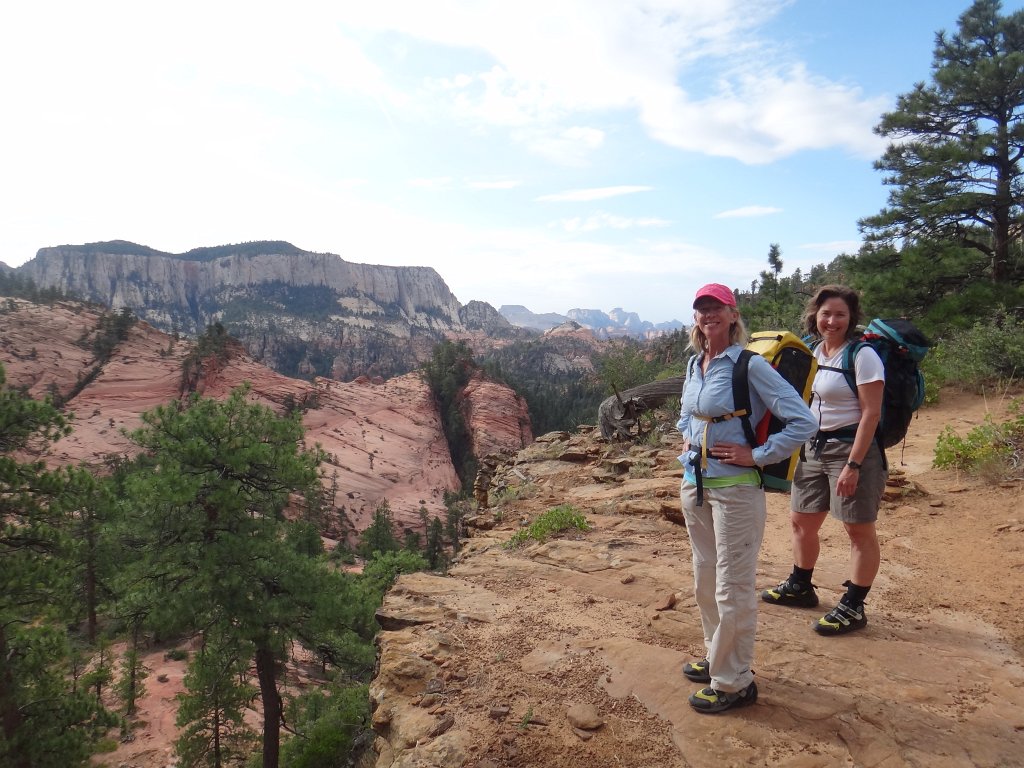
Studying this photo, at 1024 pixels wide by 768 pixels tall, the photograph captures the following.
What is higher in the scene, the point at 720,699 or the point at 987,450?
the point at 987,450

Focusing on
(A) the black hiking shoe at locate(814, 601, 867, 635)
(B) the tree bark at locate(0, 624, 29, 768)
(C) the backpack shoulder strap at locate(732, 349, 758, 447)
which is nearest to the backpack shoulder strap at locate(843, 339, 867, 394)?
(C) the backpack shoulder strap at locate(732, 349, 758, 447)

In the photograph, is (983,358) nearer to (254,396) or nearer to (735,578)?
(735,578)

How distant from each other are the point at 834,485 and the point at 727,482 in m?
1.19

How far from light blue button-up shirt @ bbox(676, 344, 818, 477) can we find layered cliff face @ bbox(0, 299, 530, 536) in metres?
36.2

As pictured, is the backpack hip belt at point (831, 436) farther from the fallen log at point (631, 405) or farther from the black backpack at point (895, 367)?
the fallen log at point (631, 405)

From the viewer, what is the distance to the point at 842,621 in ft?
10.8

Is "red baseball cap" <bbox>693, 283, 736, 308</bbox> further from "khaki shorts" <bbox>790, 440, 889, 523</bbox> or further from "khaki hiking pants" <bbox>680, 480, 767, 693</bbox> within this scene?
"khaki shorts" <bbox>790, 440, 889, 523</bbox>

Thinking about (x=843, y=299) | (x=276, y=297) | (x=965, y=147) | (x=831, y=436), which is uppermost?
(x=276, y=297)

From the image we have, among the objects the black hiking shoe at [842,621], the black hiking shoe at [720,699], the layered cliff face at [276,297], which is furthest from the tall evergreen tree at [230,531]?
the layered cliff face at [276,297]

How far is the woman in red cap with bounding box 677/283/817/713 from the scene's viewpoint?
2.48 metres

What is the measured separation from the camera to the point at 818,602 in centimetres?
377

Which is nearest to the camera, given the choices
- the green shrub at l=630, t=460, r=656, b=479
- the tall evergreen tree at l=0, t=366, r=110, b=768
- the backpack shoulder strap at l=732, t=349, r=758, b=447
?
the backpack shoulder strap at l=732, t=349, r=758, b=447

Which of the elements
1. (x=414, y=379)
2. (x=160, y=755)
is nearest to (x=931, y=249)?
(x=160, y=755)

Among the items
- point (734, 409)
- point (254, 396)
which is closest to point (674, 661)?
point (734, 409)
